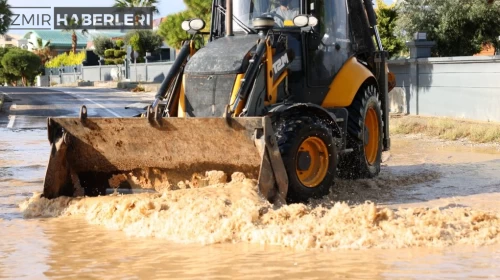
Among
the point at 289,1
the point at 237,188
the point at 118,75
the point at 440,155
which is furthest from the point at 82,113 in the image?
the point at 118,75

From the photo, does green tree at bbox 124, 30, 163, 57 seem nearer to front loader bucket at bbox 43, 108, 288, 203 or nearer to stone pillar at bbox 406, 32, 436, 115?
stone pillar at bbox 406, 32, 436, 115

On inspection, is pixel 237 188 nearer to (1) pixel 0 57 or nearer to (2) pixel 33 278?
(2) pixel 33 278

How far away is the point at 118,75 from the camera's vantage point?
6216 cm

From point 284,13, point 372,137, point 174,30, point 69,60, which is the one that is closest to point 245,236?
point 284,13

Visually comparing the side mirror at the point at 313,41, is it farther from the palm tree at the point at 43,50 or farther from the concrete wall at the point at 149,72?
the palm tree at the point at 43,50

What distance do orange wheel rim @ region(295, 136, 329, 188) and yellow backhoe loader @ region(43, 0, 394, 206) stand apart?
1cm

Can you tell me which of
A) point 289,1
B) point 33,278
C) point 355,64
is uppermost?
point 289,1

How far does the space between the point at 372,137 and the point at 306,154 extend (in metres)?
2.58

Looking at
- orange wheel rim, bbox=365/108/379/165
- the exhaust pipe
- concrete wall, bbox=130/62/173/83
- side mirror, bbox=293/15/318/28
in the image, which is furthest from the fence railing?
side mirror, bbox=293/15/318/28

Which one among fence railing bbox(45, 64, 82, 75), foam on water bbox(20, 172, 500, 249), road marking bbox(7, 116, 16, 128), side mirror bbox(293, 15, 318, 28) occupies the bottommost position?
foam on water bbox(20, 172, 500, 249)

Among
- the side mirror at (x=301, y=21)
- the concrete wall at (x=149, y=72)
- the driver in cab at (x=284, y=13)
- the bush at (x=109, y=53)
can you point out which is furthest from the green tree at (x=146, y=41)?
the side mirror at (x=301, y=21)

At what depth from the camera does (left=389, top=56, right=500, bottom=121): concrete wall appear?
63.7 ft

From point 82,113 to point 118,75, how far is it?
52876 mm

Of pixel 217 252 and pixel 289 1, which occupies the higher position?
pixel 289 1
